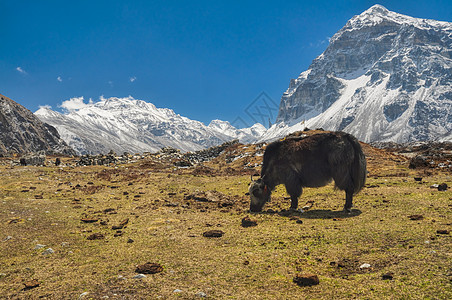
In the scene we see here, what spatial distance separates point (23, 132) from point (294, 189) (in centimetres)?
16941

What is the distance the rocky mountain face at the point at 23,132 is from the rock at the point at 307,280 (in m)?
141

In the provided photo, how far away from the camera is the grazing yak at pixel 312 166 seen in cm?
1112

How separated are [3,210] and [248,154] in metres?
28.9

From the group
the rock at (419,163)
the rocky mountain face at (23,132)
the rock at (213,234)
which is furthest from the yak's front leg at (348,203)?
the rocky mountain face at (23,132)

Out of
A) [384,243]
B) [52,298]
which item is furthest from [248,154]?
[52,298]

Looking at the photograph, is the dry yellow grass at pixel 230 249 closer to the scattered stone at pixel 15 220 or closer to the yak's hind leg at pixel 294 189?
the scattered stone at pixel 15 220

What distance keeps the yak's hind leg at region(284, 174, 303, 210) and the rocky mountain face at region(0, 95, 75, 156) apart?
136m

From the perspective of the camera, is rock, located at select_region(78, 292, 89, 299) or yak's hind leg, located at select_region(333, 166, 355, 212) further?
yak's hind leg, located at select_region(333, 166, 355, 212)

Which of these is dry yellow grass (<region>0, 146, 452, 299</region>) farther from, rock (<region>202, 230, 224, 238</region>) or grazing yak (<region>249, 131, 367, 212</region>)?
grazing yak (<region>249, 131, 367, 212</region>)

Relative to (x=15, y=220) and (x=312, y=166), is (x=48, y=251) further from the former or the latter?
(x=312, y=166)

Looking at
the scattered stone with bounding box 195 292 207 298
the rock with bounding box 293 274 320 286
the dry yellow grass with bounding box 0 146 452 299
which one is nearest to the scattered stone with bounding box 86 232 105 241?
the dry yellow grass with bounding box 0 146 452 299

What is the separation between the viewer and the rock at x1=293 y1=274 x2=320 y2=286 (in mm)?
4973

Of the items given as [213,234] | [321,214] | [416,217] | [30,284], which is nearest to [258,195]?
[321,214]

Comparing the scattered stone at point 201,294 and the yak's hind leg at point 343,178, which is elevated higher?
the yak's hind leg at point 343,178
